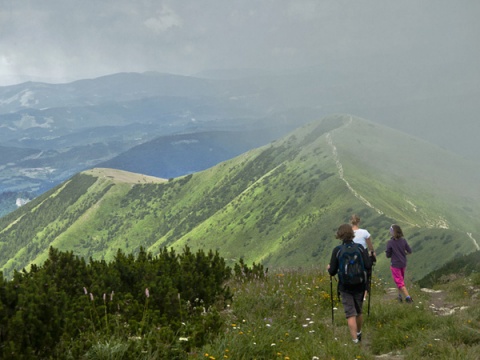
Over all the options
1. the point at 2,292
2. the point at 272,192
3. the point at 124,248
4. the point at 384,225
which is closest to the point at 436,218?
the point at 384,225

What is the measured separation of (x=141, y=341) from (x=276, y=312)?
145 inches

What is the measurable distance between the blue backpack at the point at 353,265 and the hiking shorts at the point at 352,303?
0.34m

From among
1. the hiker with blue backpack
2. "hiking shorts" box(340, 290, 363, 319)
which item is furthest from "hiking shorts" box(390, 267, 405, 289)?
"hiking shorts" box(340, 290, 363, 319)

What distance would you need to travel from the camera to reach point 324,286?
37.6 ft

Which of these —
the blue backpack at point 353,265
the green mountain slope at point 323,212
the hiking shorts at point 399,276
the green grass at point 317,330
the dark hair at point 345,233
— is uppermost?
the dark hair at point 345,233

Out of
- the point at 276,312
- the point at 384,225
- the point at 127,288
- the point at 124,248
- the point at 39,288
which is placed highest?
the point at 39,288

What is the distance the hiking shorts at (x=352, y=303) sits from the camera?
7.69 metres

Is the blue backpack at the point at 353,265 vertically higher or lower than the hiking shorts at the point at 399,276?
higher

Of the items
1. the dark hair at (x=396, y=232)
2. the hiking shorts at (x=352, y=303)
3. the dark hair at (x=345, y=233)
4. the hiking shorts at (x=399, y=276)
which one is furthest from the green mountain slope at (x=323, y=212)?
the dark hair at (x=345, y=233)

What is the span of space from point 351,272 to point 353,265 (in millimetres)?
124

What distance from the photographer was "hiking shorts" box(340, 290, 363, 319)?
769 centimetres

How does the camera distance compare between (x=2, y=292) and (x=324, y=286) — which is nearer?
(x=2, y=292)

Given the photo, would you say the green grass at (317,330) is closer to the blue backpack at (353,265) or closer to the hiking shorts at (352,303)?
the hiking shorts at (352,303)

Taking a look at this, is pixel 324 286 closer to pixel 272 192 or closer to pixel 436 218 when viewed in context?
pixel 436 218
